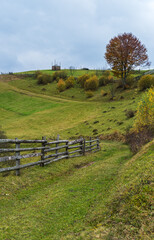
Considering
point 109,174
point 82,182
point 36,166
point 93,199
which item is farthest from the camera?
point 36,166

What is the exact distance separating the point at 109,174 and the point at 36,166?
4.40m

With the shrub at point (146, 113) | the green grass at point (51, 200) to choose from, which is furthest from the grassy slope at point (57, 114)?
the green grass at point (51, 200)

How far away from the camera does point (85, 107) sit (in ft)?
172

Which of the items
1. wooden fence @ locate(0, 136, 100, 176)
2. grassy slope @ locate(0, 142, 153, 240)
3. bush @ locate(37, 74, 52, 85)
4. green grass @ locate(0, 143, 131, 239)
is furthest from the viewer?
bush @ locate(37, 74, 52, 85)

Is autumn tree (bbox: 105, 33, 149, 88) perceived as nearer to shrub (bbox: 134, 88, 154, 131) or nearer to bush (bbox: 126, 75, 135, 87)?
bush (bbox: 126, 75, 135, 87)

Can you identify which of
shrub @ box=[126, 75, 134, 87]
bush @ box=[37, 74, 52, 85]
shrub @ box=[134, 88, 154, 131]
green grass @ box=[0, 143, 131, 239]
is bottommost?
green grass @ box=[0, 143, 131, 239]

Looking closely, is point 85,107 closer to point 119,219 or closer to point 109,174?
point 109,174

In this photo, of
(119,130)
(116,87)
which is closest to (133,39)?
(116,87)

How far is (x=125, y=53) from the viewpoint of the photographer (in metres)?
57.4

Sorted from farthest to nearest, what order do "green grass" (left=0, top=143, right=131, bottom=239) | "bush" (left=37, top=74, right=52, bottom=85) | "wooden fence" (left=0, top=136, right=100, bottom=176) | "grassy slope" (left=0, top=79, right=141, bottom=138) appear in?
1. "bush" (left=37, top=74, right=52, bottom=85)
2. "grassy slope" (left=0, top=79, right=141, bottom=138)
3. "wooden fence" (left=0, top=136, right=100, bottom=176)
4. "green grass" (left=0, top=143, right=131, bottom=239)

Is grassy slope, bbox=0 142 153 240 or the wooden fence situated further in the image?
the wooden fence

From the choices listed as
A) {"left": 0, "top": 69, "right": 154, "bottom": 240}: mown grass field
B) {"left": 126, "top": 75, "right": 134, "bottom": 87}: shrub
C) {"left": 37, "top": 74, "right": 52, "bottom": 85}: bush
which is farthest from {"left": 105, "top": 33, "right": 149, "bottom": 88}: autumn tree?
{"left": 0, "top": 69, "right": 154, "bottom": 240}: mown grass field

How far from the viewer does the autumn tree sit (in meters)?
57.7

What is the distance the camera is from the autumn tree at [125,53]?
57.7 meters
